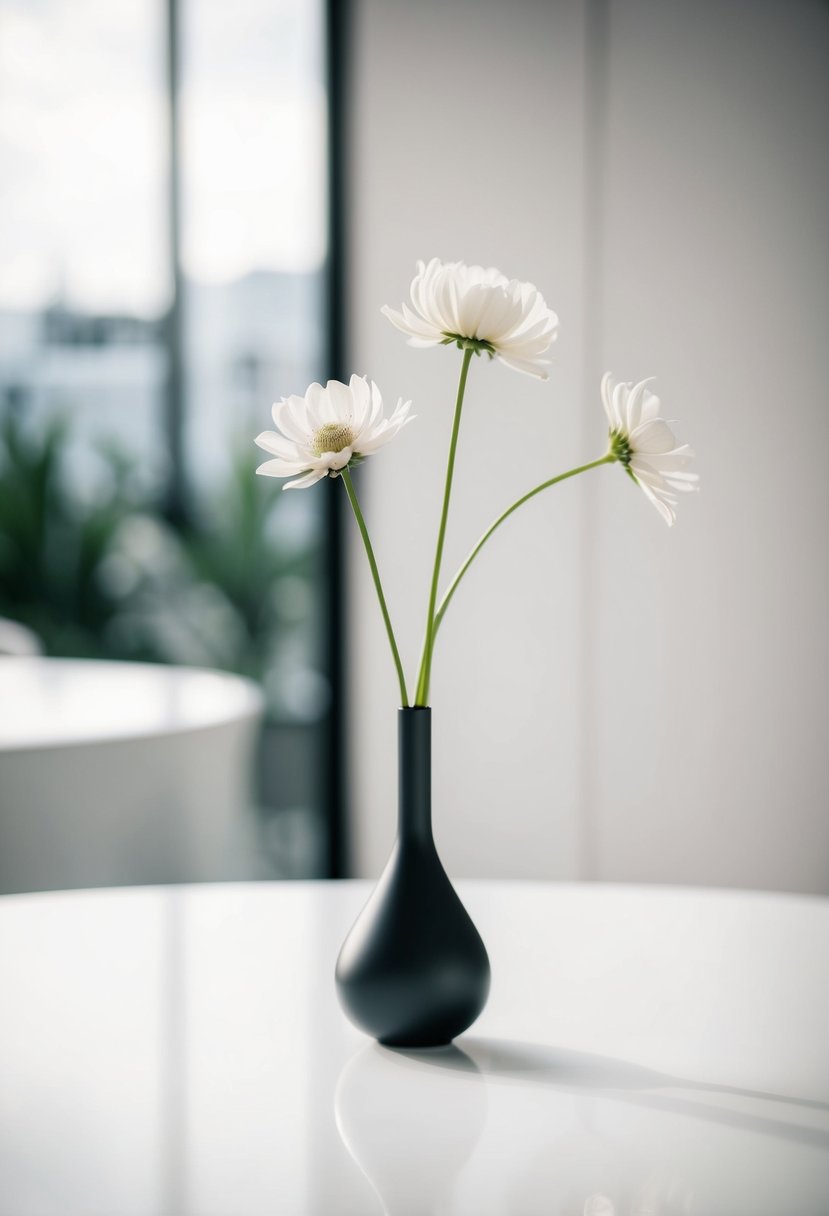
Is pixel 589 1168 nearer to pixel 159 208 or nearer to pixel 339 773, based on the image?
pixel 339 773

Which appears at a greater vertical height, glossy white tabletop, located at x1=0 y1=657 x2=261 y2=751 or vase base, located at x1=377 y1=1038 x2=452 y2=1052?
glossy white tabletop, located at x1=0 y1=657 x2=261 y2=751

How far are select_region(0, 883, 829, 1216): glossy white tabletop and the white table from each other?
48 centimetres

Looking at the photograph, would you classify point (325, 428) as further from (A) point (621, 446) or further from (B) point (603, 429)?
(B) point (603, 429)

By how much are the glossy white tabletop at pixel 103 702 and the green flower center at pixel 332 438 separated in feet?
2.86

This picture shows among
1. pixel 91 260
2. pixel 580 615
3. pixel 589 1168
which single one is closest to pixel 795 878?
pixel 580 615

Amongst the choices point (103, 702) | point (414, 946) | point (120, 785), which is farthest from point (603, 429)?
point (414, 946)

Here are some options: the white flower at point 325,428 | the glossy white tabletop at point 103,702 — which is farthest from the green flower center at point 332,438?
the glossy white tabletop at point 103,702

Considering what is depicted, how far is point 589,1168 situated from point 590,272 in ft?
6.35

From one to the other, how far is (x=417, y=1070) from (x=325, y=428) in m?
0.33

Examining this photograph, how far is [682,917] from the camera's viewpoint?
909 millimetres

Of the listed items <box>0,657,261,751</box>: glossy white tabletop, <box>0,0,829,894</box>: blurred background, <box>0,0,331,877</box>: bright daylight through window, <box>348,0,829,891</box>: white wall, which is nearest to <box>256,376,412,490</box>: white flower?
<box>0,657,261,751</box>: glossy white tabletop

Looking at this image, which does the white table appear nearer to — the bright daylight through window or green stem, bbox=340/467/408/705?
green stem, bbox=340/467/408/705

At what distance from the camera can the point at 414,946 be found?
0.61m

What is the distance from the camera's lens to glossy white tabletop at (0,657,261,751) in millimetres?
1460
